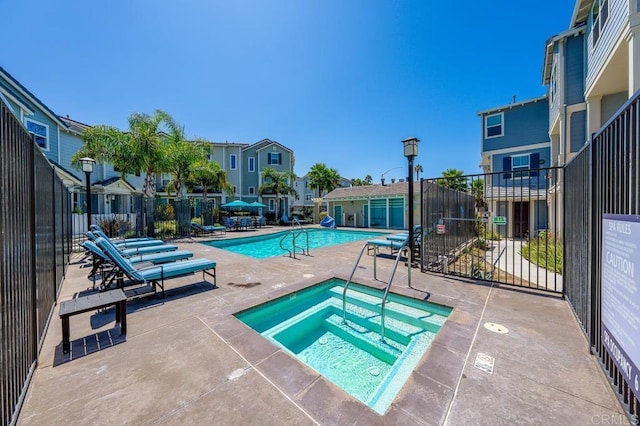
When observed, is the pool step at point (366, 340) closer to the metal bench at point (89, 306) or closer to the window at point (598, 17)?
the metal bench at point (89, 306)

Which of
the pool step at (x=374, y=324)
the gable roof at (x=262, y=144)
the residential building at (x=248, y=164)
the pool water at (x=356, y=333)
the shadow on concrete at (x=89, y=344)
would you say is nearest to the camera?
the shadow on concrete at (x=89, y=344)

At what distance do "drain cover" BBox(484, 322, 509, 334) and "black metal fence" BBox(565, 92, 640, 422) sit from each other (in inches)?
32.3

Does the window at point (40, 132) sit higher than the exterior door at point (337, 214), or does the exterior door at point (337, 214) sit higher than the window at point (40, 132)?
the window at point (40, 132)

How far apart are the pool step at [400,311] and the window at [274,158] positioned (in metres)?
25.9

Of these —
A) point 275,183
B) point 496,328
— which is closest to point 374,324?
point 496,328

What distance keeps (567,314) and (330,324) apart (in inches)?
150

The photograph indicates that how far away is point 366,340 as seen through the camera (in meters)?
3.93

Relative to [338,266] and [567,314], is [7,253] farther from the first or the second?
[567,314]

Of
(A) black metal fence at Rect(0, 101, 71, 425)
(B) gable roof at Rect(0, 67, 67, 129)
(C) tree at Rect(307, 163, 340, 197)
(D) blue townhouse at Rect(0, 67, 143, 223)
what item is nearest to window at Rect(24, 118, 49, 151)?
(D) blue townhouse at Rect(0, 67, 143, 223)

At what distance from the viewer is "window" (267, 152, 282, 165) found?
96.3ft

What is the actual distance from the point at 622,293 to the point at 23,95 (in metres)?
21.2

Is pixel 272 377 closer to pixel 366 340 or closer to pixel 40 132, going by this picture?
pixel 366 340

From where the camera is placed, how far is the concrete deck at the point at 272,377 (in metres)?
2.00

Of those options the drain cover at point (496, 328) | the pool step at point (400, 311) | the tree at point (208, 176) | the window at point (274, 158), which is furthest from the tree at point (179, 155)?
the drain cover at point (496, 328)
